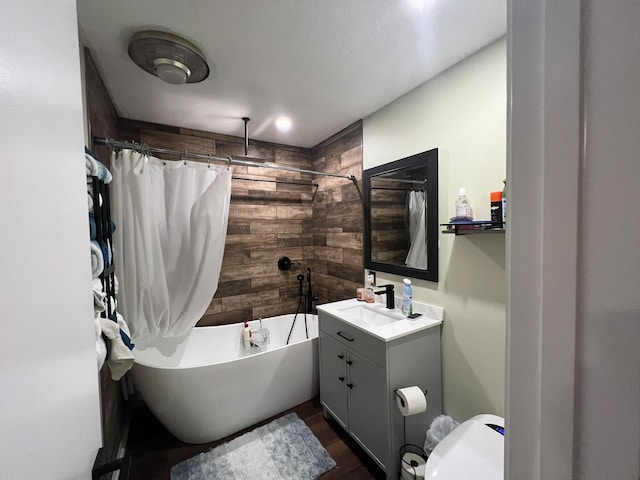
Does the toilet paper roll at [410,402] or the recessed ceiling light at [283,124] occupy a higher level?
the recessed ceiling light at [283,124]

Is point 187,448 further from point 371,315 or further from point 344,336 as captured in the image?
point 371,315

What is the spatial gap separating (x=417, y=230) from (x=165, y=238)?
74.1 inches

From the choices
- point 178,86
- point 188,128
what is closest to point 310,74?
point 178,86

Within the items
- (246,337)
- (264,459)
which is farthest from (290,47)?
(264,459)

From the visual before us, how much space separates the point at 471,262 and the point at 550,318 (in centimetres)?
128

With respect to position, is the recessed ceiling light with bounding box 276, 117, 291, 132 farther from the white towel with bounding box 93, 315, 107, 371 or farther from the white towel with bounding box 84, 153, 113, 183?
the white towel with bounding box 93, 315, 107, 371

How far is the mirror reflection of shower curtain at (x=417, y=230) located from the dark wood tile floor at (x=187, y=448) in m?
1.30

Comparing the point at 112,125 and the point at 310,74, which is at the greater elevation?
the point at 310,74

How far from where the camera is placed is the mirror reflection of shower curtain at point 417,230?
67.5 inches

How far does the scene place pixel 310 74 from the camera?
1.53 m

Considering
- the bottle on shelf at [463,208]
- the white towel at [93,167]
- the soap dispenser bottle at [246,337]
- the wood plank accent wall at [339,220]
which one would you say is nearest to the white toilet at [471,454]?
the bottle on shelf at [463,208]

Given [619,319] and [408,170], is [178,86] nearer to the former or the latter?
[408,170]

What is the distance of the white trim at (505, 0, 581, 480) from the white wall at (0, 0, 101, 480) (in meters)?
0.66

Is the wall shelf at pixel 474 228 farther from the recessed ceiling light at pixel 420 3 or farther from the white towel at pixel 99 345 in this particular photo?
the white towel at pixel 99 345
